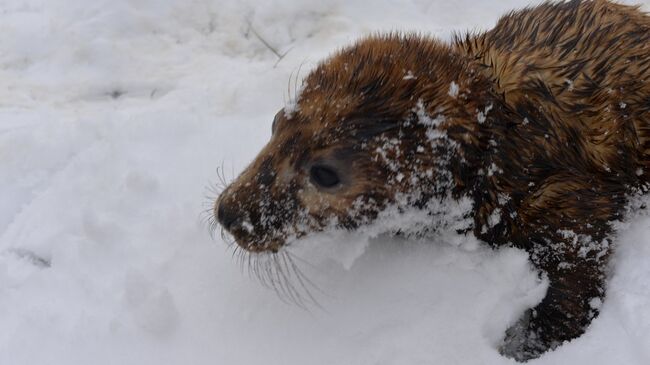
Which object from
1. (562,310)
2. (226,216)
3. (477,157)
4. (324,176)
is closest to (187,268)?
(226,216)

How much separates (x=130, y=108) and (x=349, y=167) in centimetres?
235

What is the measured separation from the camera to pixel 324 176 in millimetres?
2691

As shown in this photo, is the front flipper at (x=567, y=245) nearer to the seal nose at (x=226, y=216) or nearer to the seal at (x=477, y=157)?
the seal at (x=477, y=157)

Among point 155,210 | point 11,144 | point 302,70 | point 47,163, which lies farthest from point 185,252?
point 302,70

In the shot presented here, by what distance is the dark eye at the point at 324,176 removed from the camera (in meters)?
2.68

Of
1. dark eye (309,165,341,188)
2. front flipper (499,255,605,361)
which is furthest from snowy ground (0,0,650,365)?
dark eye (309,165,341,188)

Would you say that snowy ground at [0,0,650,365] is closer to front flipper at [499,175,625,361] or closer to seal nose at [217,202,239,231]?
front flipper at [499,175,625,361]

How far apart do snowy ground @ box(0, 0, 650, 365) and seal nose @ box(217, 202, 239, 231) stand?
1.07 ft

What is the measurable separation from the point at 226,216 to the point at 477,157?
105 cm

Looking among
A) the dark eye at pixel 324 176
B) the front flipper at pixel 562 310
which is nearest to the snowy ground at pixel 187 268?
the front flipper at pixel 562 310

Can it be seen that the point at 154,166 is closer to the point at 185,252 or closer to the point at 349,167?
the point at 185,252

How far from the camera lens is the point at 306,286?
9.81 feet

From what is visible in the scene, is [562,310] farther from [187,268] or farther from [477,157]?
[187,268]

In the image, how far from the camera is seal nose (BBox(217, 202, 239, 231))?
110 inches
